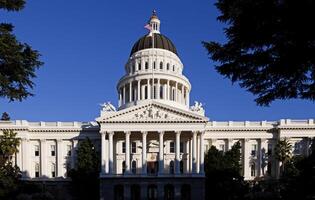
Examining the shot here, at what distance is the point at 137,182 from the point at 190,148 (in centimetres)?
1029

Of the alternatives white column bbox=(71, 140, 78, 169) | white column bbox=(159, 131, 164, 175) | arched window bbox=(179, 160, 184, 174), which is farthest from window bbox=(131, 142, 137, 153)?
white column bbox=(71, 140, 78, 169)

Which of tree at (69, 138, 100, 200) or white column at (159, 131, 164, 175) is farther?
white column at (159, 131, 164, 175)

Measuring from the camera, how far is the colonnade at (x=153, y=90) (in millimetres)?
96375

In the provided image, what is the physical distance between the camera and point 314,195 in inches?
2041

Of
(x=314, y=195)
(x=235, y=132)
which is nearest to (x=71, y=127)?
(x=235, y=132)

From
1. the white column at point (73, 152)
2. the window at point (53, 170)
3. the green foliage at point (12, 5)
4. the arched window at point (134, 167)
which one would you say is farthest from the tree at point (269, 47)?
the window at point (53, 170)

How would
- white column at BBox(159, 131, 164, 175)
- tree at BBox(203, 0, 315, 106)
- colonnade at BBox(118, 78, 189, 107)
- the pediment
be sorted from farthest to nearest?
colonnade at BBox(118, 78, 189, 107)
the pediment
white column at BBox(159, 131, 164, 175)
tree at BBox(203, 0, 315, 106)

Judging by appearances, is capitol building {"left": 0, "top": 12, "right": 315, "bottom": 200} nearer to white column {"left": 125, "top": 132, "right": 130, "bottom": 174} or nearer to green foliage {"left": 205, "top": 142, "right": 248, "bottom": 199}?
white column {"left": 125, "top": 132, "right": 130, "bottom": 174}

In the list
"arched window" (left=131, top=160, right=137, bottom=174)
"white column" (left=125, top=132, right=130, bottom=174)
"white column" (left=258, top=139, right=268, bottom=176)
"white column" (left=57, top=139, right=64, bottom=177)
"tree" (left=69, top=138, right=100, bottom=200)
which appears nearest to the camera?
"tree" (left=69, top=138, right=100, bottom=200)

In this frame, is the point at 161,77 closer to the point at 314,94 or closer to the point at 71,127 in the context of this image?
the point at 71,127

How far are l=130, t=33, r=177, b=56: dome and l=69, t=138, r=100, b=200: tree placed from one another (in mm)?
26262

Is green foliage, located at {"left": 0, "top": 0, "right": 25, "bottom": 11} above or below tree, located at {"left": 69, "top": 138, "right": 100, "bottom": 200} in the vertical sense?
above

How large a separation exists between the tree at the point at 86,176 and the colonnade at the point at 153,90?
17.3 metres

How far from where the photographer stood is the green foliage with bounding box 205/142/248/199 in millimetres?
74688
